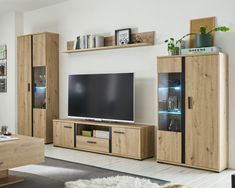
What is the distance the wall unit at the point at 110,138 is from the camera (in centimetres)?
477

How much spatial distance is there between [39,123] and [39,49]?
4.57ft

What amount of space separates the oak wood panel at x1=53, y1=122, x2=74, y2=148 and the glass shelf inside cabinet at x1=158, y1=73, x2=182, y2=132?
1716 millimetres

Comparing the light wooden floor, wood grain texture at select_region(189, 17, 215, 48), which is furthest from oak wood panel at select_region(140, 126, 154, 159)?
wood grain texture at select_region(189, 17, 215, 48)

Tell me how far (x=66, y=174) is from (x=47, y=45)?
291cm

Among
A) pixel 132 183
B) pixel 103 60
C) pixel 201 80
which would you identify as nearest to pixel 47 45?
pixel 103 60

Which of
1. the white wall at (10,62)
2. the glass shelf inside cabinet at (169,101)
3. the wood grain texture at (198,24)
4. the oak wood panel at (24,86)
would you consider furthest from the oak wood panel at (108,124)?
the white wall at (10,62)

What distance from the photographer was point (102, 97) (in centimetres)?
535

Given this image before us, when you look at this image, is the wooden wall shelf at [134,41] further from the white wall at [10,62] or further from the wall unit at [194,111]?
the white wall at [10,62]

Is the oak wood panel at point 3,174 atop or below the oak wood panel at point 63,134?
below

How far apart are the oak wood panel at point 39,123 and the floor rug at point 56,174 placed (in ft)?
5.12

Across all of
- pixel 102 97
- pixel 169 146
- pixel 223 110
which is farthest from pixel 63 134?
pixel 223 110

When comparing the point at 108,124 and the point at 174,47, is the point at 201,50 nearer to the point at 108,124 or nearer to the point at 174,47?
the point at 174,47

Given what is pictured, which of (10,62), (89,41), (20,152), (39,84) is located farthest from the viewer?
(10,62)

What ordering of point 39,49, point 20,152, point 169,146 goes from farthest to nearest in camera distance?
point 39,49, point 169,146, point 20,152
